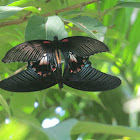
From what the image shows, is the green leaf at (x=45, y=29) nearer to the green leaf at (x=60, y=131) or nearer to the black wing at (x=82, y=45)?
the black wing at (x=82, y=45)

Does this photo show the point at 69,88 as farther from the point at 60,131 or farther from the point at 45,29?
the point at 60,131

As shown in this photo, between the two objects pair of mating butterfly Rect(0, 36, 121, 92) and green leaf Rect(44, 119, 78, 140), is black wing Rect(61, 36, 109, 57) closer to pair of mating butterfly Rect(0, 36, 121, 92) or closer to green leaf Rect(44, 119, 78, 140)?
pair of mating butterfly Rect(0, 36, 121, 92)

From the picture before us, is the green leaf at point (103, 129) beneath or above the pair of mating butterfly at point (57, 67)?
beneath

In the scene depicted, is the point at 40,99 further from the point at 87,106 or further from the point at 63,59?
the point at 87,106

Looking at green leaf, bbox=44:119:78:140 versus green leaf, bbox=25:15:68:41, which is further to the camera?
green leaf, bbox=25:15:68:41

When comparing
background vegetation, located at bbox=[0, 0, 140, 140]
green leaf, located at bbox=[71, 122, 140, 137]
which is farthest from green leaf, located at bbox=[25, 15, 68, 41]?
green leaf, located at bbox=[71, 122, 140, 137]

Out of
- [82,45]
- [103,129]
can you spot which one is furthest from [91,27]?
[103,129]

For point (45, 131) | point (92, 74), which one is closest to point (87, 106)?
point (92, 74)

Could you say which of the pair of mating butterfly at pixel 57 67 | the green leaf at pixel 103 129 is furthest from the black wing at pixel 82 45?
the green leaf at pixel 103 129

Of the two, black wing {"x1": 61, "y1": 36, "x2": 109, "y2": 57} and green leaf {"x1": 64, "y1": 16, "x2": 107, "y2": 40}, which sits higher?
green leaf {"x1": 64, "y1": 16, "x2": 107, "y2": 40}
